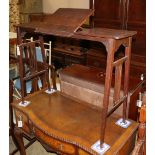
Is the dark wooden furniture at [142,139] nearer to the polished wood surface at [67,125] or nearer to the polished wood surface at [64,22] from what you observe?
the polished wood surface at [67,125]

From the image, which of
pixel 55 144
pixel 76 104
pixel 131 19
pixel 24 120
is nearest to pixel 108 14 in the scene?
pixel 131 19

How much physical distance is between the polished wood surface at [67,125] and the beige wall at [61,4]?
2.97 m

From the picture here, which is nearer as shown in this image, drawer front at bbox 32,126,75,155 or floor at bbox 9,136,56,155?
drawer front at bbox 32,126,75,155

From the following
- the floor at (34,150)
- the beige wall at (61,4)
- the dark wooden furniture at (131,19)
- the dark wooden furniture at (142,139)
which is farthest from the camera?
the beige wall at (61,4)

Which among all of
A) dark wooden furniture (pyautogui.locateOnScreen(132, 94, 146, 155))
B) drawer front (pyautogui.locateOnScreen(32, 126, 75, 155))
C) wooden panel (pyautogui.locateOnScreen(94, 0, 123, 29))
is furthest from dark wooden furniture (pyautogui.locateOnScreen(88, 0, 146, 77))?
drawer front (pyautogui.locateOnScreen(32, 126, 75, 155))

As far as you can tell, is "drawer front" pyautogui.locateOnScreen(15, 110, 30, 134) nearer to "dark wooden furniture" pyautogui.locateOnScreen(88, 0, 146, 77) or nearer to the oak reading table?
the oak reading table

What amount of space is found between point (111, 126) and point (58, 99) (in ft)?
2.14

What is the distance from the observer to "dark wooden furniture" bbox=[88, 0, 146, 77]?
3.14m

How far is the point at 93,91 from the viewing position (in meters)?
2.52

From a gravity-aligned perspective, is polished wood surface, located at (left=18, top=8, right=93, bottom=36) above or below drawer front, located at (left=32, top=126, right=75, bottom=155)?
above

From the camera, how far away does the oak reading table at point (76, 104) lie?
1419mm

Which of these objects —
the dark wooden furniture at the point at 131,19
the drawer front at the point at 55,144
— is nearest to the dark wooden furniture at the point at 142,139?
the drawer front at the point at 55,144

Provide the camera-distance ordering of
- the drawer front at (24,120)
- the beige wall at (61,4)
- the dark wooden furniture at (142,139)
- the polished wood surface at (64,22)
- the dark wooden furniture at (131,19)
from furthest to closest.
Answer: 1. the beige wall at (61,4)
2. the dark wooden furniture at (131,19)
3. the drawer front at (24,120)
4. the polished wood surface at (64,22)
5. the dark wooden furniture at (142,139)
